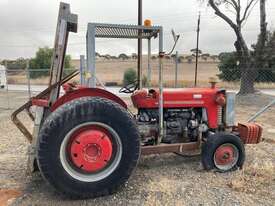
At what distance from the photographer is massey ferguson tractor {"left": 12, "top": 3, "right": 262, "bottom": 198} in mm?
3285

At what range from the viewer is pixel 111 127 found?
341 centimetres

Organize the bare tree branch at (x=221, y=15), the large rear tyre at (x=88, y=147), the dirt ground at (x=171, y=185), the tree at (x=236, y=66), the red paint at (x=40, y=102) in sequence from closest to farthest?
the large rear tyre at (x=88, y=147)
the dirt ground at (x=171, y=185)
the red paint at (x=40, y=102)
the bare tree branch at (x=221, y=15)
the tree at (x=236, y=66)

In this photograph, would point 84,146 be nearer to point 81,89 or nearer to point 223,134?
point 81,89

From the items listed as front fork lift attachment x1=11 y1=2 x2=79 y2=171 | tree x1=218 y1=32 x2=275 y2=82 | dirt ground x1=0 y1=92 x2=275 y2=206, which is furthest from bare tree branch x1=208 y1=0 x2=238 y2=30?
front fork lift attachment x1=11 y1=2 x2=79 y2=171

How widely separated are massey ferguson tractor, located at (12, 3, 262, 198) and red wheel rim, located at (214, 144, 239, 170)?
13 mm

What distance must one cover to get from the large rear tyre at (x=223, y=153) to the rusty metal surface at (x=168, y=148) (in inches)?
7.7

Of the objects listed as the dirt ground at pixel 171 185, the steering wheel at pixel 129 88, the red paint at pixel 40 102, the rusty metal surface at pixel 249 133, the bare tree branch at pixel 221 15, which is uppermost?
the bare tree branch at pixel 221 15

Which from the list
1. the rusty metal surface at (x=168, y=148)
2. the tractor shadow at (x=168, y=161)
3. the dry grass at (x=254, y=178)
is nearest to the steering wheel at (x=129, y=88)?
the rusty metal surface at (x=168, y=148)

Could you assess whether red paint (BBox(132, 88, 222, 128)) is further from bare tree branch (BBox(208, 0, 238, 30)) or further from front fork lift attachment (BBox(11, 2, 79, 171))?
bare tree branch (BBox(208, 0, 238, 30))

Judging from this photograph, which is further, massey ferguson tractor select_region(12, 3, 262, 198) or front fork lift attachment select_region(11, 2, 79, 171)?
front fork lift attachment select_region(11, 2, 79, 171)

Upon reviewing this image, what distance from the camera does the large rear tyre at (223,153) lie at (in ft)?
13.5

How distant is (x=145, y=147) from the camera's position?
4094mm

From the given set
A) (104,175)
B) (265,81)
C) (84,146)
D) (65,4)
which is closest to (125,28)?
(65,4)

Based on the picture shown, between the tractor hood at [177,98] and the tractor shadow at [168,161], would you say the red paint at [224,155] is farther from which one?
the tractor hood at [177,98]
